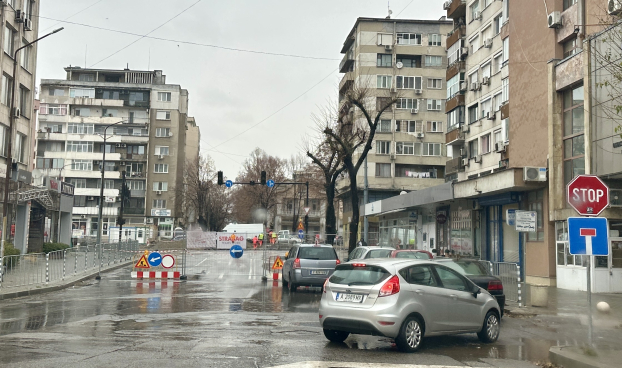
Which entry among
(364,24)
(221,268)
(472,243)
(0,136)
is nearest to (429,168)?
(364,24)

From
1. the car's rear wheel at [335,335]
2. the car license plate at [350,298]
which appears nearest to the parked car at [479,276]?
the car's rear wheel at [335,335]

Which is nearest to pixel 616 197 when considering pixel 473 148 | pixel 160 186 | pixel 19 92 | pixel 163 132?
pixel 473 148

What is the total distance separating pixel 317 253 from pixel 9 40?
2287 cm

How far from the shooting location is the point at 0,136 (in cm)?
3316

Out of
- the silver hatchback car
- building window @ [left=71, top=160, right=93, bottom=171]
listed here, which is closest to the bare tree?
the silver hatchback car

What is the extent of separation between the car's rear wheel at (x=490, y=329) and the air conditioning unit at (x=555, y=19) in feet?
60.1

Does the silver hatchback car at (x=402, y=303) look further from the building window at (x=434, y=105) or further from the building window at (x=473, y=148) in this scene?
the building window at (x=434, y=105)

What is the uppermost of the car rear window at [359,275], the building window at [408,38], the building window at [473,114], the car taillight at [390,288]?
the building window at [408,38]

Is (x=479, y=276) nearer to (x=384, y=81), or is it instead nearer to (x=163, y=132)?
(x=384, y=81)

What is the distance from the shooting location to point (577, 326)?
14117 millimetres

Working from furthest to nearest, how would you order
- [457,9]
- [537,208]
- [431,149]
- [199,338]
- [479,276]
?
[431,149]
[457,9]
[537,208]
[479,276]
[199,338]

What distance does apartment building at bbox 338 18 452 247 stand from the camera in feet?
206

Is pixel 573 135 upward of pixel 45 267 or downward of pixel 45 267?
upward

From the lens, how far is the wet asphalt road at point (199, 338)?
9000 mm
